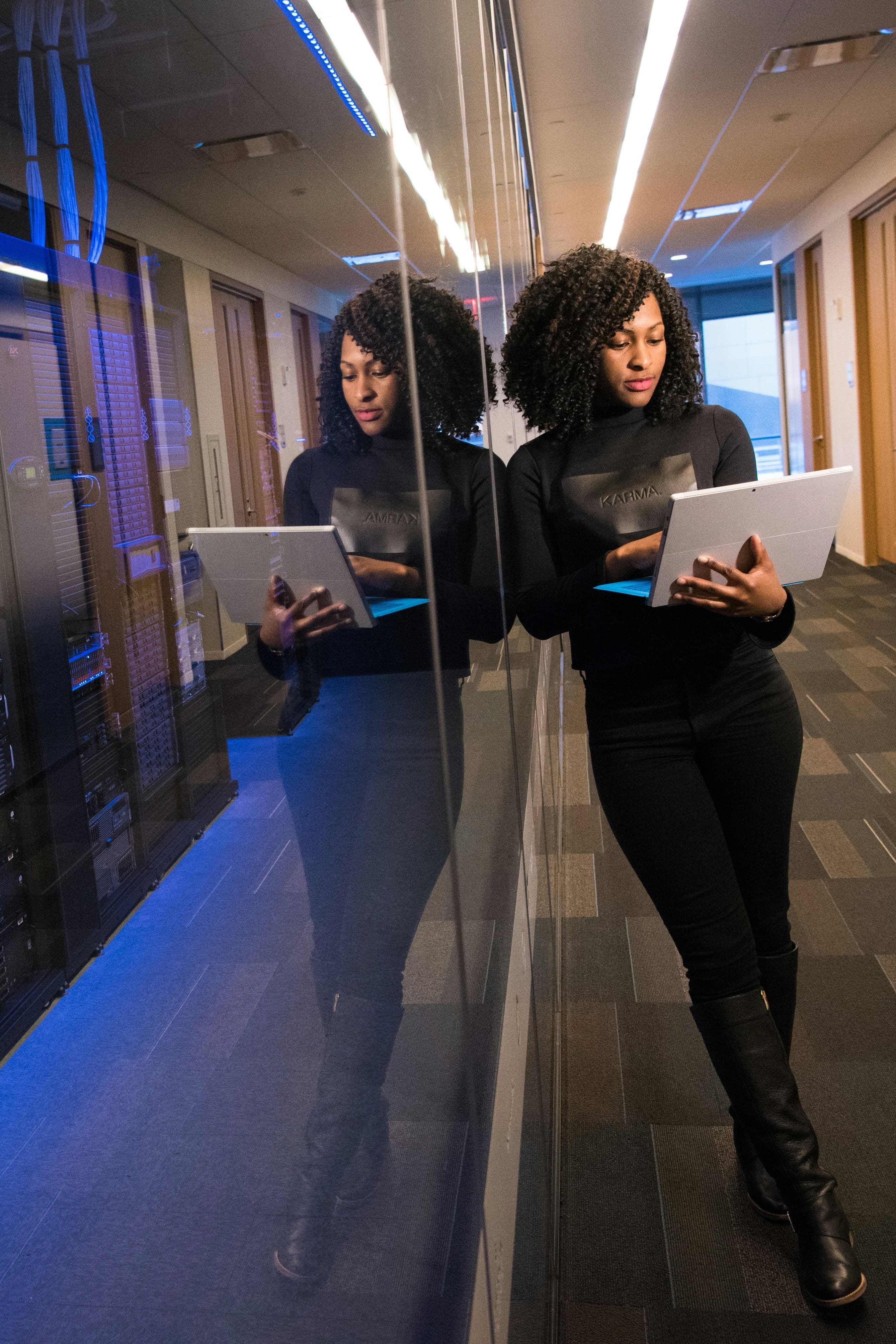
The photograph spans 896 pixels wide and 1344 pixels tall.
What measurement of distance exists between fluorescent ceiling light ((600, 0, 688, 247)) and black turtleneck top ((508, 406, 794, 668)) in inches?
107

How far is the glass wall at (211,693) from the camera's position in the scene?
0.21 metres

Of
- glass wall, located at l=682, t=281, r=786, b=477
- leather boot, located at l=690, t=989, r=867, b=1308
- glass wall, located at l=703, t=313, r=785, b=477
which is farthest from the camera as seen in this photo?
glass wall, located at l=703, t=313, r=785, b=477

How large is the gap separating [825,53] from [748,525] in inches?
183

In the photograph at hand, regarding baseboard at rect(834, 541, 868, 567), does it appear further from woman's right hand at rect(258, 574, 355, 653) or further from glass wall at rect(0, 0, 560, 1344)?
woman's right hand at rect(258, 574, 355, 653)

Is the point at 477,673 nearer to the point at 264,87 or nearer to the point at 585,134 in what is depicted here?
the point at 264,87

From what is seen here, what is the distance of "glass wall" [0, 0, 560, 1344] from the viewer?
0.70 ft

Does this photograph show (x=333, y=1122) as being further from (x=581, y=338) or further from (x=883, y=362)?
(x=883, y=362)

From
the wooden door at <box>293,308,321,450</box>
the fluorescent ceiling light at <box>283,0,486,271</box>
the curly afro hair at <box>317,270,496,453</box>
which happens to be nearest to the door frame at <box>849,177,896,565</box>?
the curly afro hair at <box>317,270,496,453</box>

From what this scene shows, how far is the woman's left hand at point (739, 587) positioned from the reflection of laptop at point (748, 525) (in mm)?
10

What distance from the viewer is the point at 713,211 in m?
8.45

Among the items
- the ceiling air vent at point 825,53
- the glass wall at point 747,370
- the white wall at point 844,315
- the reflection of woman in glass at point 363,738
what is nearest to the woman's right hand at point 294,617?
the reflection of woman in glass at point 363,738

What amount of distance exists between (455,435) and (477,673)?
0.65ft

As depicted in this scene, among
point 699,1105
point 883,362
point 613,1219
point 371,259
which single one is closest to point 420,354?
point 371,259

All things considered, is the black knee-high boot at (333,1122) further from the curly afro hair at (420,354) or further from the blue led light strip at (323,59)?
the blue led light strip at (323,59)
